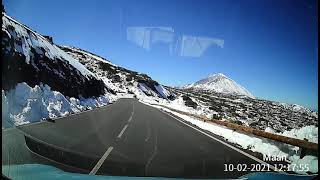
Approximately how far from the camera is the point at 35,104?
42.8 ft

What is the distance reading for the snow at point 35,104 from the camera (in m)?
6.58

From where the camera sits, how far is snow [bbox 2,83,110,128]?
6585 millimetres

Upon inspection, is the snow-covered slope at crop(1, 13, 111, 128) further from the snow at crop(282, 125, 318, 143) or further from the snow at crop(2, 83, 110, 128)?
the snow at crop(282, 125, 318, 143)

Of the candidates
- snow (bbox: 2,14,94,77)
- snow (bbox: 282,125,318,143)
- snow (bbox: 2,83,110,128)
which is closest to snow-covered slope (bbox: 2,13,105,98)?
snow (bbox: 2,14,94,77)

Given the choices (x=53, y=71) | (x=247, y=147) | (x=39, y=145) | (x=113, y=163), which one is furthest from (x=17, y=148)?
(x=247, y=147)

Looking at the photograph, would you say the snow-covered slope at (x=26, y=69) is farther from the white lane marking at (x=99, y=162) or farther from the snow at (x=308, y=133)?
the snow at (x=308, y=133)

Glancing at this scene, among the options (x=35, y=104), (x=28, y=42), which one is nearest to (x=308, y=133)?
(x=28, y=42)

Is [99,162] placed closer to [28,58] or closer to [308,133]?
[28,58]

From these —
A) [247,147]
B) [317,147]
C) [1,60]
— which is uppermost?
[1,60]

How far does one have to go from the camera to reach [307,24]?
4453 millimetres

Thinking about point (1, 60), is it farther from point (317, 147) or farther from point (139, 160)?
point (317, 147)

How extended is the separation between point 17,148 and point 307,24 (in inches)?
197

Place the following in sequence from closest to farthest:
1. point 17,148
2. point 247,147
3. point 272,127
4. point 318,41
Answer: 1. point 318,41
2. point 17,148
3. point 272,127
4. point 247,147

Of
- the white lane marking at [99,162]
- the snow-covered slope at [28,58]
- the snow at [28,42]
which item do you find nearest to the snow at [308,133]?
the white lane marking at [99,162]
